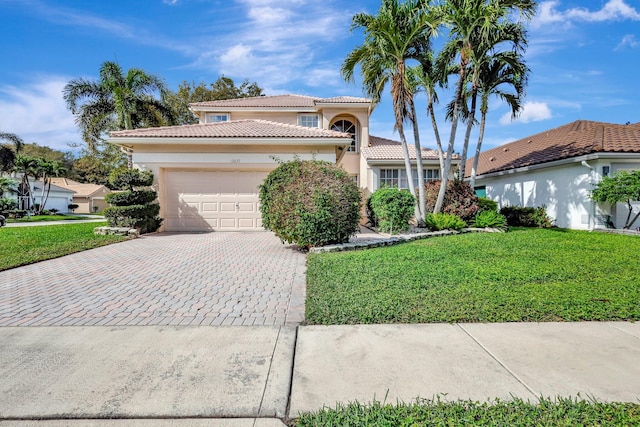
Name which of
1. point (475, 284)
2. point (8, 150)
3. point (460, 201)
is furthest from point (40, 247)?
point (8, 150)

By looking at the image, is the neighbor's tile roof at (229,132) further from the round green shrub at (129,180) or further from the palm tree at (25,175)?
the palm tree at (25,175)

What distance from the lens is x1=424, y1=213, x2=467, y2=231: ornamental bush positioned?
1198 centimetres

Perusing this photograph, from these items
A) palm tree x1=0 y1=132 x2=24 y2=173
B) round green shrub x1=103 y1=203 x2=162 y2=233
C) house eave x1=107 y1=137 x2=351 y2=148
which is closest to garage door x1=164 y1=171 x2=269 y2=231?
house eave x1=107 y1=137 x2=351 y2=148

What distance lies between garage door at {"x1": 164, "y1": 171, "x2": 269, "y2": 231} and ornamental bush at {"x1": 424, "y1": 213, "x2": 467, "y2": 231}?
6833 mm

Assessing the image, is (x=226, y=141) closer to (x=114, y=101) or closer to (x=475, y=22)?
(x=475, y=22)

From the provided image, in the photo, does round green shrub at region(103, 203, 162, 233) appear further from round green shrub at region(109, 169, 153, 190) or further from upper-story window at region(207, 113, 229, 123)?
upper-story window at region(207, 113, 229, 123)

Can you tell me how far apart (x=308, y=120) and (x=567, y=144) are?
13337 mm

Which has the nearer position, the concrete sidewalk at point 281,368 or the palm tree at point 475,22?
the concrete sidewalk at point 281,368

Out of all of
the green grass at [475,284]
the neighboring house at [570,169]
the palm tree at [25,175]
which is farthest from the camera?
the palm tree at [25,175]

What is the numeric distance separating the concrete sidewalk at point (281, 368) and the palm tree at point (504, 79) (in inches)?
486

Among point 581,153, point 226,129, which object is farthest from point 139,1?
point 581,153

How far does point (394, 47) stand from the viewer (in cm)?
1143

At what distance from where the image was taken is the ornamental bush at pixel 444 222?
472 inches

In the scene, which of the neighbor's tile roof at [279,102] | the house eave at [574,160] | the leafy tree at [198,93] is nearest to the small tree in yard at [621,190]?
the house eave at [574,160]
